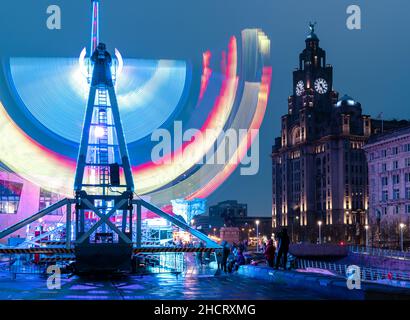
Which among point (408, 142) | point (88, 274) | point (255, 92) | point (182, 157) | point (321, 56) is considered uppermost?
point (321, 56)

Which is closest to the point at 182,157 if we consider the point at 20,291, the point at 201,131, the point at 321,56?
the point at 201,131

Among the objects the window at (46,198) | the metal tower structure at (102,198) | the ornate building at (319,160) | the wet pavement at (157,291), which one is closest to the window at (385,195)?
the ornate building at (319,160)

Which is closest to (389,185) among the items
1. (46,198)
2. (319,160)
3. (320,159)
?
(320,159)

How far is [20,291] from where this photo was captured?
21.2 metres

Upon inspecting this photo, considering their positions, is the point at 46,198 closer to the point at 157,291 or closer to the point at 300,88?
the point at 157,291

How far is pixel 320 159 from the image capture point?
172375 mm

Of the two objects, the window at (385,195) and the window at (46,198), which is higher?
the window at (385,195)

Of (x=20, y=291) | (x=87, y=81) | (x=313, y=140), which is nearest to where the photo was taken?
(x=20, y=291)

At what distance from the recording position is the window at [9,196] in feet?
301

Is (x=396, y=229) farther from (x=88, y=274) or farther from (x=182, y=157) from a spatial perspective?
(x=88, y=274)

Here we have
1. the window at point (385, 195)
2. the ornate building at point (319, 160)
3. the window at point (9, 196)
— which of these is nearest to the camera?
the window at point (9, 196)

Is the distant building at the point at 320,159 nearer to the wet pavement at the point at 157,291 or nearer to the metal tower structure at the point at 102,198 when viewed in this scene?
the metal tower structure at the point at 102,198
